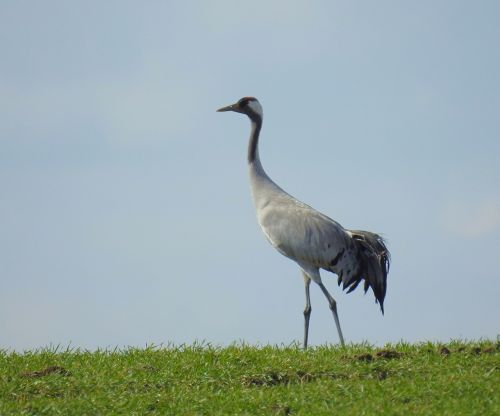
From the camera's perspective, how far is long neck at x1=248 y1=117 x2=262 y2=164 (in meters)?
14.7

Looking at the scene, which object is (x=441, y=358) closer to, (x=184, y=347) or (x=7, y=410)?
(x=184, y=347)

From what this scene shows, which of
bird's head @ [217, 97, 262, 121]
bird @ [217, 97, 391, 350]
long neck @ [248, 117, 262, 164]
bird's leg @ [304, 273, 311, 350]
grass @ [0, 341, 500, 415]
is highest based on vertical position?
bird's head @ [217, 97, 262, 121]

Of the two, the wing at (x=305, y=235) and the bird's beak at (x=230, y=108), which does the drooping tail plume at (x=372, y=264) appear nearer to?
the wing at (x=305, y=235)

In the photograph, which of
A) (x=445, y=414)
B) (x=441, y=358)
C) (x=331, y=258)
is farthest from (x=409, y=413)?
(x=331, y=258)

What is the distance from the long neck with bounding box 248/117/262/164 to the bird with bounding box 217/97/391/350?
39.6 inches

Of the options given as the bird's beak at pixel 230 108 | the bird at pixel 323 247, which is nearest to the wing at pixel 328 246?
the bird at pixel 323 247

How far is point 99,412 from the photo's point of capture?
9.16 metres

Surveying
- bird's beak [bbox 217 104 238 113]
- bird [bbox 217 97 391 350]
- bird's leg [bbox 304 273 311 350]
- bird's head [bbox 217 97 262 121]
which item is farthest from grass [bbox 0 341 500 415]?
bird's beak [bbox 217 104 238 113]

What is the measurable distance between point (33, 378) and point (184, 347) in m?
2.28

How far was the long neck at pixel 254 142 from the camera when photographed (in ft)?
48.3

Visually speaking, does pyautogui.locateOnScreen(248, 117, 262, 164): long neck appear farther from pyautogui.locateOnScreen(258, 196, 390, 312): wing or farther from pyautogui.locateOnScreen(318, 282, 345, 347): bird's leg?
pyautogui.locateOnScreen(318, 282, 345, 347): bird's leg

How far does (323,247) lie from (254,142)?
235cm

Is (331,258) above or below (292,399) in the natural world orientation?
above

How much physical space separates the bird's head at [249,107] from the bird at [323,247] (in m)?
1.76
